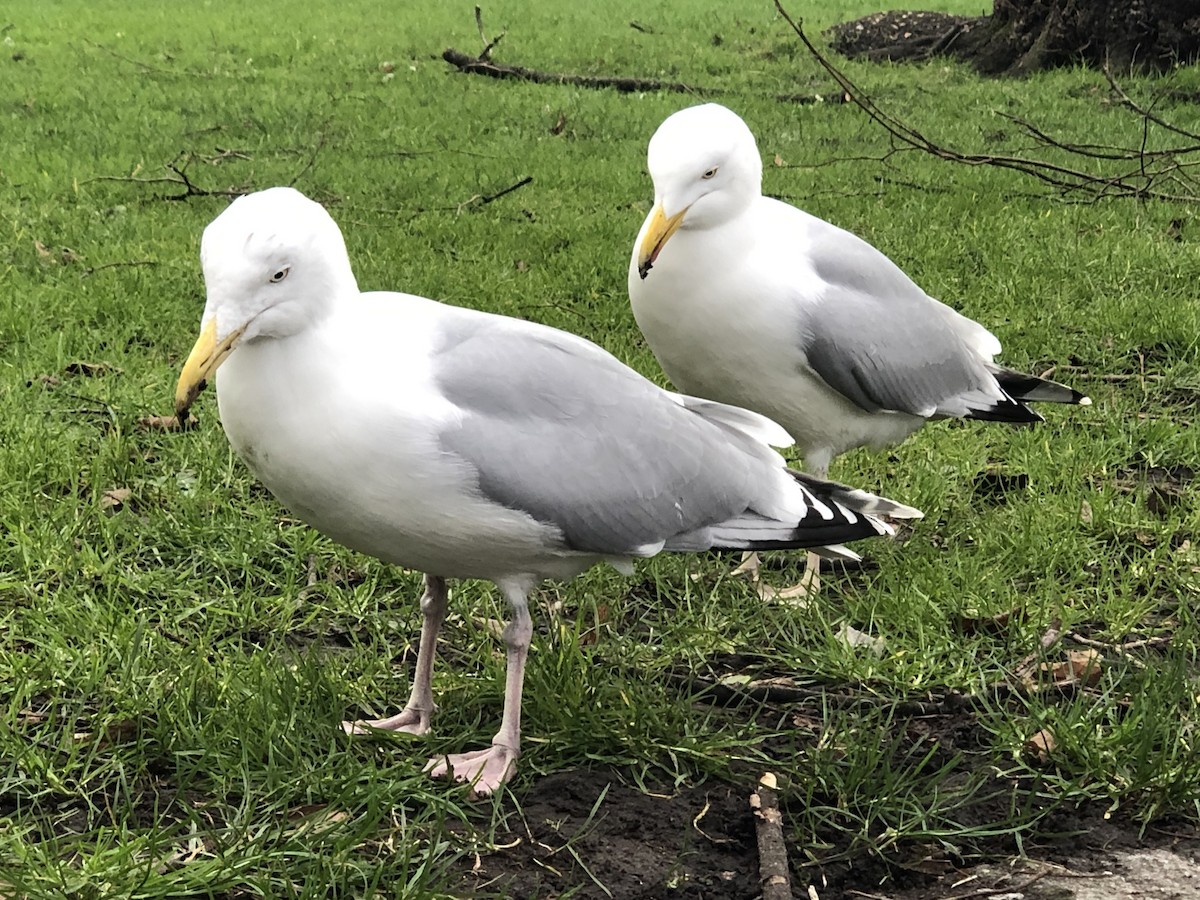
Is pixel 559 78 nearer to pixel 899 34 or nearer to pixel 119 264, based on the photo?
pixel 899 34

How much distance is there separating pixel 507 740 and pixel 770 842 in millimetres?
608

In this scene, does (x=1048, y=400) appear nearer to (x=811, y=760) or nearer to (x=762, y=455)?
(x=762, y=455)

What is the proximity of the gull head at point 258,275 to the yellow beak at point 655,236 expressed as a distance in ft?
3.46

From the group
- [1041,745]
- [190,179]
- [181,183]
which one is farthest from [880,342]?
[190,179]

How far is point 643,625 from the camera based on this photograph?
3477 millimetres

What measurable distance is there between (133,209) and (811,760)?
5588 millimetres

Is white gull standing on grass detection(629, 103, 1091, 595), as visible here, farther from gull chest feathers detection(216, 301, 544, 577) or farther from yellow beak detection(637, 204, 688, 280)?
gull chest feathers detection(216, 301, 544, 577)

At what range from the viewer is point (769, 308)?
11.5 ft

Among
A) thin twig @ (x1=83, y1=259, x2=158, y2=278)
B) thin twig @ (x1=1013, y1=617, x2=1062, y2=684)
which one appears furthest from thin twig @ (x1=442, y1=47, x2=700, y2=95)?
thin twig @ (x1=1013, y1=617, x2=1062, y2=684)

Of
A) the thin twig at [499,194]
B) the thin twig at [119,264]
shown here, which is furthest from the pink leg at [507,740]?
the thin twig at [499,194]

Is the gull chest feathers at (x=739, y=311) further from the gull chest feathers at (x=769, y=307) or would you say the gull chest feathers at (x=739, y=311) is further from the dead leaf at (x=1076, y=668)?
the dead leaf at (x=1076, y=668)

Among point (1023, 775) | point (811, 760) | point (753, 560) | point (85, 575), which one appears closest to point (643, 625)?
point (753, 560)

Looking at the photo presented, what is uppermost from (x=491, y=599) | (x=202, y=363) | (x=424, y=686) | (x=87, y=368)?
(x=202, y=363)

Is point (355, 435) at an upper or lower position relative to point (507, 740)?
upper
